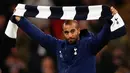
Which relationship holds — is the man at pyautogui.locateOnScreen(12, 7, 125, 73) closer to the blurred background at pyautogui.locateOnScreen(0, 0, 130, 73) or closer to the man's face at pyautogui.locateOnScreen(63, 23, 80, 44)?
the man's face at pyautogui.locateOnScreen(63, 23, 80, 44)

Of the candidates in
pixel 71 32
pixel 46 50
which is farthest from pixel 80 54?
pixel 46 50

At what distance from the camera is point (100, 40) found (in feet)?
16.2

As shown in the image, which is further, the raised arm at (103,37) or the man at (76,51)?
the man at (76,51)

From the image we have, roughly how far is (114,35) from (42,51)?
9.65 ft

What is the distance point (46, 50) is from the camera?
24.7ft

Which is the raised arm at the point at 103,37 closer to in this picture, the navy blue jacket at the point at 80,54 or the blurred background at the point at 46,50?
→ the navy blue jacket at the point at 80,54

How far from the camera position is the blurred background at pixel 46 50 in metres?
7.44

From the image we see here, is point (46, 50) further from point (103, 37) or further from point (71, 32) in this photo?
point (103, 37)

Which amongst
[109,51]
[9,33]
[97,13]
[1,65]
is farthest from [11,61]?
[97,13]

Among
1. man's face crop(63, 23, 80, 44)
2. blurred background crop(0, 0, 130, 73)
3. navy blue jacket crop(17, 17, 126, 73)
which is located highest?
man's face crop(63, 23, 80, 44)

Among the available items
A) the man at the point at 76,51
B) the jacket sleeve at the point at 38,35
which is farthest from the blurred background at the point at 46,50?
the man at the point at 76,51

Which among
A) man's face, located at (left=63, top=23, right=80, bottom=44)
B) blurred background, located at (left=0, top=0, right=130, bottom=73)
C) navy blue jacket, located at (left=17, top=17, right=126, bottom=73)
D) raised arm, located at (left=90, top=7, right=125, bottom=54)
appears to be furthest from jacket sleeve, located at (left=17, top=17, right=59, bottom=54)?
blurred background, located at (left=0, top=0, right=130, bottom=73)

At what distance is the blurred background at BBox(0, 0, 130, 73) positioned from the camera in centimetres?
744

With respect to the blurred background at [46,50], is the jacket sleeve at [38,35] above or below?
above
